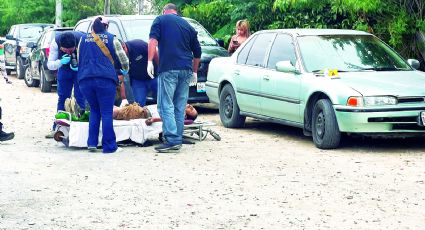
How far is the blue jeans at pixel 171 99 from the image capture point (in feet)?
36.2

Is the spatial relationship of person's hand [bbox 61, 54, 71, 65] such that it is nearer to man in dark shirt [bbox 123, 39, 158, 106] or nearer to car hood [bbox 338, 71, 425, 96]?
man in dark shirt [bbox 123, 39, 158, 106]

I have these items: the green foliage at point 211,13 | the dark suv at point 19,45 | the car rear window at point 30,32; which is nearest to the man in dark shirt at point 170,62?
the green foliage at point 211,13

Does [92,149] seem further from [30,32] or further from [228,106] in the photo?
[30,32]

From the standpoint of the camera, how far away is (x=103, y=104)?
1085 centimetres

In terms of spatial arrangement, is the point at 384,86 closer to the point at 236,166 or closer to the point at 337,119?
the point at 337,119

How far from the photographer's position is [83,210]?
24.8 feet

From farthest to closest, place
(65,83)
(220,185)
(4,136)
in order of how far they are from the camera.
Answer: (65,83), (4,136), (220,185)

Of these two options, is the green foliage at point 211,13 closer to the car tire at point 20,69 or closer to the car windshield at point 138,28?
the car windshield at point 138,28

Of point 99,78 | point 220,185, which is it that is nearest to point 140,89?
point 99,78

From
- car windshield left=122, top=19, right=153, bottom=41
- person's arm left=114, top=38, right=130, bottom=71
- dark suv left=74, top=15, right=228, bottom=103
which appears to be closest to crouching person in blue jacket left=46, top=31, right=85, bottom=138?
person's arm left=114, top=38, right=130, bottom=71

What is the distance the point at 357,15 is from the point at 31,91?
9608 millimetres

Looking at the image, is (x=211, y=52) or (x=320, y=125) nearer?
(x=320, y=125)

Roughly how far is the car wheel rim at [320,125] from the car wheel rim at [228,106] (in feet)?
8.15

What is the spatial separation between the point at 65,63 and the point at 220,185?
4.21 metres
